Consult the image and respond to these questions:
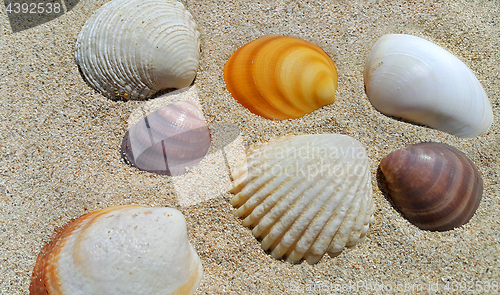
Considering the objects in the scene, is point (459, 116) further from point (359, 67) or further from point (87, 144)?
point (87, 144)

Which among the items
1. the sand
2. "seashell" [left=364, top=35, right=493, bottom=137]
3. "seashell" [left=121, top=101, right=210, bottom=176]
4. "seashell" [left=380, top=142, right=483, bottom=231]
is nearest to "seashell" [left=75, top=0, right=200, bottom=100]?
the sand

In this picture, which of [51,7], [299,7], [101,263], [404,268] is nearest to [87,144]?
[101,263]

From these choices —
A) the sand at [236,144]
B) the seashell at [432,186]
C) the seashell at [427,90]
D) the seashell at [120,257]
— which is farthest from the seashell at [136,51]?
the seashell at [432,186]

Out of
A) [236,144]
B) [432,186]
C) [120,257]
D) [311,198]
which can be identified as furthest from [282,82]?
[120,257]

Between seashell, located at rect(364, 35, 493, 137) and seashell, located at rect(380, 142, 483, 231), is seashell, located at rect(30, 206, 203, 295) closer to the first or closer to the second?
seashell, located at rect(380, 142, 483, 231)

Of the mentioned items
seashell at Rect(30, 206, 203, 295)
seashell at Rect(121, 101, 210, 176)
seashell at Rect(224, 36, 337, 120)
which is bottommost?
seashell at Rect(30, 206, 203, 295)

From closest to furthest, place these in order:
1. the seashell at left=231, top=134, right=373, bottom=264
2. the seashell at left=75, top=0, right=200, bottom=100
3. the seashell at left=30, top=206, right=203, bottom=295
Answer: the seashell at left=30, top=206, right=203, bottom=295, the seashell at left=231, top=134, right=373, bottom=264, the seashell at left=75, top=0, right=200, bottom=100
